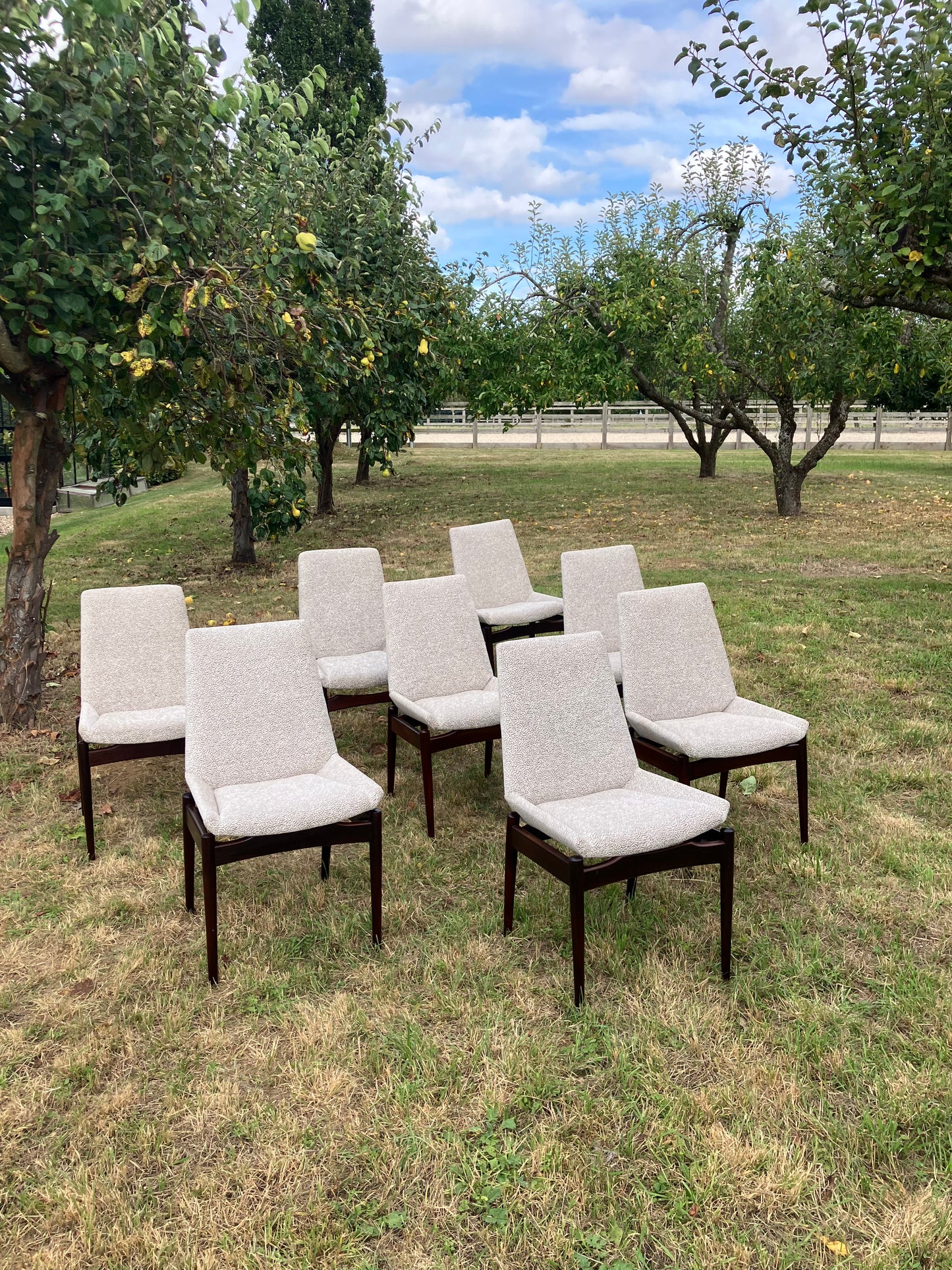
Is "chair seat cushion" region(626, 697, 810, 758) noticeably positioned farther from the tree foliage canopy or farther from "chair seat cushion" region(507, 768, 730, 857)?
the tree foliage canopy

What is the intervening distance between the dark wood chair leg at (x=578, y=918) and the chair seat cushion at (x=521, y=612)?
3.30 metres

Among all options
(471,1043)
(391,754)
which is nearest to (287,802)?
(471,1043)

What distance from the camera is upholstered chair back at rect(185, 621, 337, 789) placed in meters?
3.42

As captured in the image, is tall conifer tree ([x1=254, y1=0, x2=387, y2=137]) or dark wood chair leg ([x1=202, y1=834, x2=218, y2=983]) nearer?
dark wood chair leg ([x1=202, y1=834, x2=218, y2=983])

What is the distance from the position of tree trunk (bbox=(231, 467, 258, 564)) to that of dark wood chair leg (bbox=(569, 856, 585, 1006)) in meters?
8.20

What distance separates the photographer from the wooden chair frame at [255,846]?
2.97 m

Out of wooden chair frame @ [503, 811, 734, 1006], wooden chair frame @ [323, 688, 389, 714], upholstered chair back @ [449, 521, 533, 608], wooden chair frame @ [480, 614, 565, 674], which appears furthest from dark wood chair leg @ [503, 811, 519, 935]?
upholstered chair back @ [449, 521, 533, 608]

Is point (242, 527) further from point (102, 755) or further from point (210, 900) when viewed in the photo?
point (210, 900)

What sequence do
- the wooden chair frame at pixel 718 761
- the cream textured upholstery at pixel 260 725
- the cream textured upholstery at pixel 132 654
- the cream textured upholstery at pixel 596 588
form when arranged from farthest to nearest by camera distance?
the cream textured upholstery at pixel 596 588
the cream textured upholstery at pixel 132 654
the wooden chair frame at pixel 718 761
the cream textured upholstery at pixel 260 725

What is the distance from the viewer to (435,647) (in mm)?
4668

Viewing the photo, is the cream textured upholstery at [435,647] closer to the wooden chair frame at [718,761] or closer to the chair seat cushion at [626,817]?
the wooden chair frame at [718,761]

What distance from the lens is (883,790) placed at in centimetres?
441

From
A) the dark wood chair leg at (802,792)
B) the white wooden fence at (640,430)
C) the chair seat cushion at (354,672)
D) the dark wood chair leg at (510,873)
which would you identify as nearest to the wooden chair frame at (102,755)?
the chair seat cushion at (354,672)

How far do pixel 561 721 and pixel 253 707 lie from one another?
115cm
